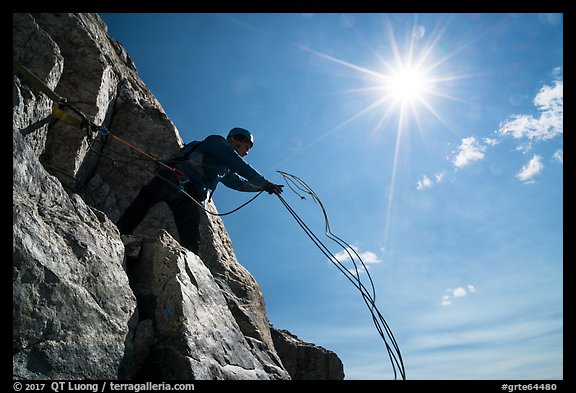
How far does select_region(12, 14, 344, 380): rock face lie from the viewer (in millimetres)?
3947

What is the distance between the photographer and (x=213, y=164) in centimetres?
857

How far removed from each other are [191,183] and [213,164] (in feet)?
2.00

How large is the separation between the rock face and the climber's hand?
2.08 meters

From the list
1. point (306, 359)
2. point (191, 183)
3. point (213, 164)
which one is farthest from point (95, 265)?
point (306, 359)

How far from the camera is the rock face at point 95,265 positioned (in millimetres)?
3947

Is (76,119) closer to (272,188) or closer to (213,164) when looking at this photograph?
(213,164)

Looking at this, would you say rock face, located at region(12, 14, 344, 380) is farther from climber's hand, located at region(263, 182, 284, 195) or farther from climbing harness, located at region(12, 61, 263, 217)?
climber's hand, located at region(263, 182, 284, 195)

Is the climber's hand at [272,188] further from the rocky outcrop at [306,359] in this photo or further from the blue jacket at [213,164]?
the rocky outcrop at [306,359]

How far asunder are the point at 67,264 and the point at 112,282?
0.69 meters

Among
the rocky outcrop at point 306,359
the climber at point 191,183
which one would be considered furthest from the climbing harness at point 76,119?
the rocky outcrop at point 306,359

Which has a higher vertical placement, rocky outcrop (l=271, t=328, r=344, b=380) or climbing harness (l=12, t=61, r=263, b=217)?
climbing harness (l=12, t=61, r=263, b=217)

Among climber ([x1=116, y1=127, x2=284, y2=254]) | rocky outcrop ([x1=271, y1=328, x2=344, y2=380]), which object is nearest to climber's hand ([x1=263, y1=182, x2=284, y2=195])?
climber ([x1=116, y1=127, x2=284, y2=254])
